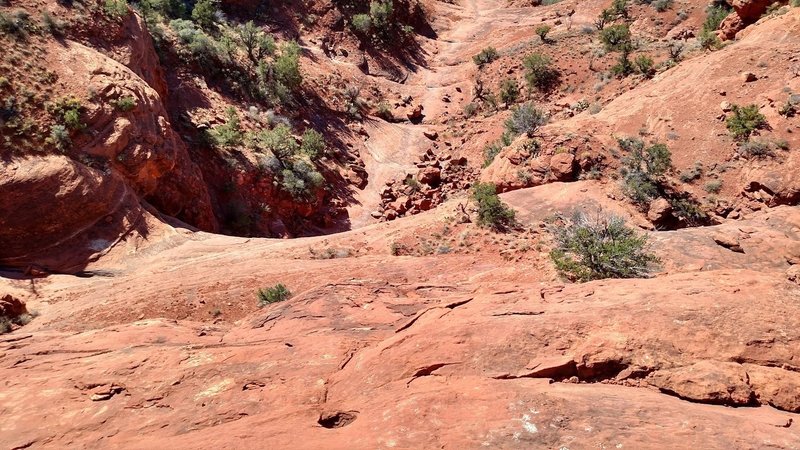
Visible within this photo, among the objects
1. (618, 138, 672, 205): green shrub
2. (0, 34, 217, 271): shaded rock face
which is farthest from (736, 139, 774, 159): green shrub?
(0, 34, 217, 271): shaded rock face

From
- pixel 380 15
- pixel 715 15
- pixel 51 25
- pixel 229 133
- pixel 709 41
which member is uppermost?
pixel 380 15

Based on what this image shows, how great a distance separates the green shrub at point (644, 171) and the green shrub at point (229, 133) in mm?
15948

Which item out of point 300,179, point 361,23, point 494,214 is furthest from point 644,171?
point 361,23

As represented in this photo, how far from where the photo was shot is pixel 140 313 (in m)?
11.0

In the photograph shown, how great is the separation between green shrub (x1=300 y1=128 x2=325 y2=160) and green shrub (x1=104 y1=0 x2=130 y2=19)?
898 centimetres

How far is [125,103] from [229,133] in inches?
228

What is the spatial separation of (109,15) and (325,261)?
14.7 meters

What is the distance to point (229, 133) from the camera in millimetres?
21906

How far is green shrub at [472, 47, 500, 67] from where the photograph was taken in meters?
33.3

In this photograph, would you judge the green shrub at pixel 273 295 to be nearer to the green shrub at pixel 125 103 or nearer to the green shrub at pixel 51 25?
the green shrub at pixel 125 103

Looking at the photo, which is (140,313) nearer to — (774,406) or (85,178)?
(85,178)

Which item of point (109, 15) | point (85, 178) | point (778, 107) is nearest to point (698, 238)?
point (778, 107)

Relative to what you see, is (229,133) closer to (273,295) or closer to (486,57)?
(273,295)

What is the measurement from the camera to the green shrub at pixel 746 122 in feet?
51.5
